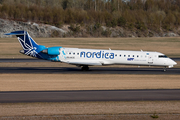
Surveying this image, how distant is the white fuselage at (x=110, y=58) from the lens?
33.7 meters

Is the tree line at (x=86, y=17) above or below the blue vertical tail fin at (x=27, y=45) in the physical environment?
above

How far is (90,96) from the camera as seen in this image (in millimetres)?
18844

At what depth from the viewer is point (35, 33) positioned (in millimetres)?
104375

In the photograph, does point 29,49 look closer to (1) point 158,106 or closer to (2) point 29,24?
(1) point 158,106

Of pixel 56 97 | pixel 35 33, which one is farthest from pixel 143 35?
pixel 56 97

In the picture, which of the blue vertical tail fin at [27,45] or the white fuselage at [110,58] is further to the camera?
the blue vertical tail fin at [27,45]

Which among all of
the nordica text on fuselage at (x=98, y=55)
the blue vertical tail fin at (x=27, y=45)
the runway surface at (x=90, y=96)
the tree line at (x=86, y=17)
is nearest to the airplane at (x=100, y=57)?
the nordica text on fuselage at (x=98, y=55)

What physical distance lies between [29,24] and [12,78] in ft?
268

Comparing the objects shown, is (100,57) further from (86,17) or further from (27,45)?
(86,17)

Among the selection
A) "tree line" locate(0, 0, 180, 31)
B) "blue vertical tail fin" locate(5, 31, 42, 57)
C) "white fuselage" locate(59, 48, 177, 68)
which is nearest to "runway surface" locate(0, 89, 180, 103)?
"white fuselage" locate(59, 48, 177, 68)

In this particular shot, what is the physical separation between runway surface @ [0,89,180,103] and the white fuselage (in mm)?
12994

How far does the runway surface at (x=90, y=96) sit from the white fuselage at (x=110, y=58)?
12994 millimetres

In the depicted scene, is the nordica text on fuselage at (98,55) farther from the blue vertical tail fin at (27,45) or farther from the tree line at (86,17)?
the tree line at (86,17)

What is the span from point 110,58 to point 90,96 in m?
15.3
